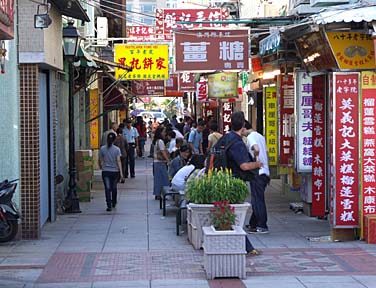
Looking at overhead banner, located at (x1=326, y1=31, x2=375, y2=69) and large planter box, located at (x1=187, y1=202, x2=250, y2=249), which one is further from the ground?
overhead banner, located at (x1=326, y1=31, x2=375, y2=69)

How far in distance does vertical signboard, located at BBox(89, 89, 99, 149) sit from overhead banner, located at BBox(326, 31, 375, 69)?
16.0 metres

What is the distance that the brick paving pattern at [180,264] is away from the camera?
10.2 meters

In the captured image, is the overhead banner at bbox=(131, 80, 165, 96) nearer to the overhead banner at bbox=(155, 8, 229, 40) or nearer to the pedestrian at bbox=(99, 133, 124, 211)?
the overhead banner at bbox=(155, 8, 229, 40)

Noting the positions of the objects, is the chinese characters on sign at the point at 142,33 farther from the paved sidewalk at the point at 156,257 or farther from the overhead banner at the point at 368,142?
the overhead banner at the point at 368,142

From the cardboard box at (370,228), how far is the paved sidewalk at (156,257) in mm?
173

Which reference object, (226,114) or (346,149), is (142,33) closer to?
(226,114)

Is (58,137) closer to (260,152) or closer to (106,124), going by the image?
(260,152)

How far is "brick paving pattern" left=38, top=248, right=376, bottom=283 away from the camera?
1023cm

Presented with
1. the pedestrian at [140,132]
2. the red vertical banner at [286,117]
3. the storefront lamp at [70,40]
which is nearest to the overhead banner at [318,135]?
the red vertical banner at [286,117]

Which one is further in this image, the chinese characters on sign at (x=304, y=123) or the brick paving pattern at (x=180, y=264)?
the chinese characters on sign at (x=304, y=123)

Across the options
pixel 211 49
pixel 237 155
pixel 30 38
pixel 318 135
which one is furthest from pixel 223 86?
pixel 237 155

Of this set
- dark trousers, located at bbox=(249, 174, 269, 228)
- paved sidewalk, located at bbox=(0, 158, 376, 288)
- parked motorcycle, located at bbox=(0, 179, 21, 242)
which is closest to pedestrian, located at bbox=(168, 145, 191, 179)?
paved sidewalk, located at bbox=(0, 158, 376, 288)

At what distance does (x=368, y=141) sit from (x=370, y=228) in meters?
1.30

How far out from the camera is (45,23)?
496 inches
